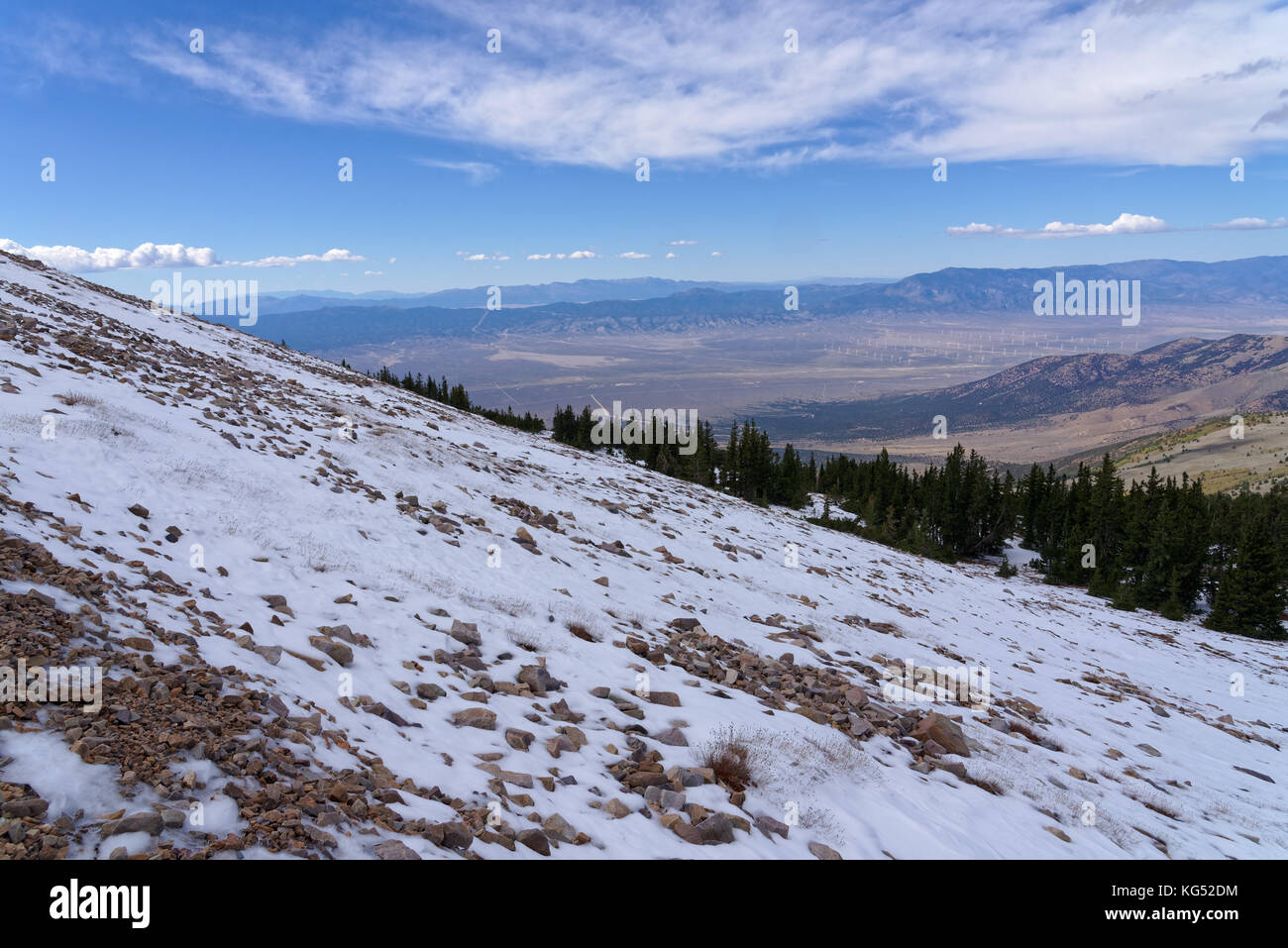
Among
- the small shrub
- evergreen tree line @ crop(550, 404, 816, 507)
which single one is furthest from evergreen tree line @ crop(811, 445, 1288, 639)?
the small shrub

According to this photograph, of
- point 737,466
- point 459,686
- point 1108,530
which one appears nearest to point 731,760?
point 459,686

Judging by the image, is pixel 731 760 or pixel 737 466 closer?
pixel 731 760

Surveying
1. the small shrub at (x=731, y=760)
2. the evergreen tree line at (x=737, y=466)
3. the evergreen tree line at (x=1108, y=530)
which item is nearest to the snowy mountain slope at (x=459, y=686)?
the small shrub at (x=731, y=760)

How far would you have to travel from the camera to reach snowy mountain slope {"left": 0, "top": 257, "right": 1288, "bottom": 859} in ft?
18.1

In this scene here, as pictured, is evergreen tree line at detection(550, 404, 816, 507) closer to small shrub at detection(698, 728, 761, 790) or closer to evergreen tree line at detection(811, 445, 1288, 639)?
evergreen tree line at detection(811, 445, 1288, 639)

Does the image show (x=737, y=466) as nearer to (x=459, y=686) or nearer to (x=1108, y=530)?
(x=1108, y=530)

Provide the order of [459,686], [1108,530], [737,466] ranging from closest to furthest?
[459,686], [1108,530], [737,466]

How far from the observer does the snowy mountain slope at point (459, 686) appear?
217 inches

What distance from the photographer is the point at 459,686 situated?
8.91 m

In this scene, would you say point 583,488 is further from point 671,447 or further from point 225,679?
point 671,447

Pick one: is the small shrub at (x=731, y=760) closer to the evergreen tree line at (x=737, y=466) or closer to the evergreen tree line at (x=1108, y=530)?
the evergreen tree line at (x=1108, y=530)
